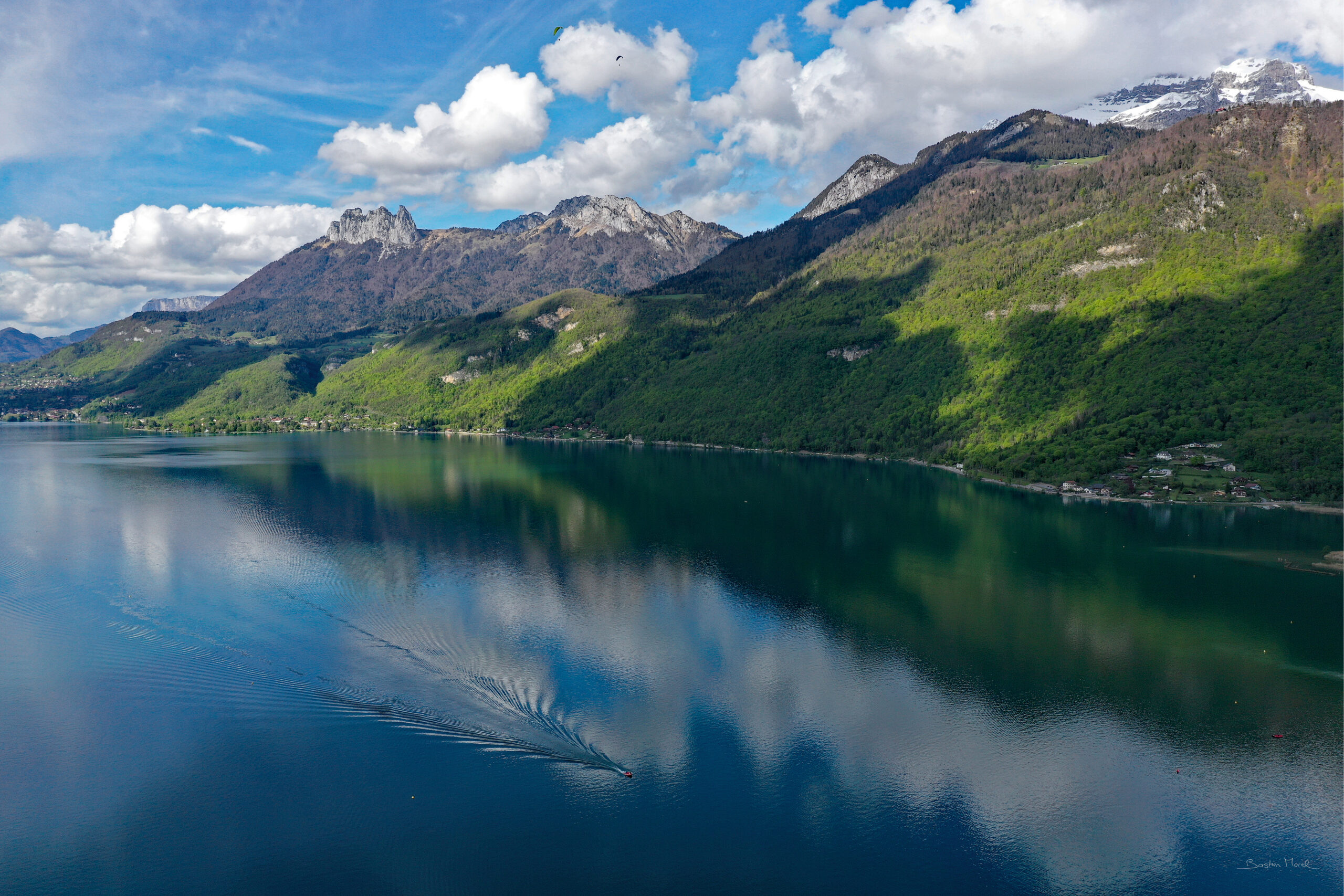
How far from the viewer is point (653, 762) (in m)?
25.4

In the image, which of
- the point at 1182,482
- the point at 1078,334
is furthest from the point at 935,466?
the point at 1182,482

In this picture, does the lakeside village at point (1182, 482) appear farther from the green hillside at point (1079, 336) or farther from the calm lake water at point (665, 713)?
the calm lake water at point (665, 713)

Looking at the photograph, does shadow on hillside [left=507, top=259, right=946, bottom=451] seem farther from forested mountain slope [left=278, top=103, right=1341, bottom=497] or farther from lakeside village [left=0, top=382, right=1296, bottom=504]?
lakeside village [left=0, top=382, right=1296, bottom=504]

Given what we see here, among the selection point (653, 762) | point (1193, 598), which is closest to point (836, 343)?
point (1193, 598)

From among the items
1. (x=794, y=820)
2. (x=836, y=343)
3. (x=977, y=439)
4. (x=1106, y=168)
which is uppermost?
(x=1106, y=168)

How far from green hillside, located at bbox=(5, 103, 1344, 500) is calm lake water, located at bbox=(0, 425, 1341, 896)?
32263mm

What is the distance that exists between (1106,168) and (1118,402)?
99.2 meters

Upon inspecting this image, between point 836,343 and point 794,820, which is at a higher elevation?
point 836,343

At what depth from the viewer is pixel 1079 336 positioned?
372ft

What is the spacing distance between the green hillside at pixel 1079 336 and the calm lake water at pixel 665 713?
32263 millimetres

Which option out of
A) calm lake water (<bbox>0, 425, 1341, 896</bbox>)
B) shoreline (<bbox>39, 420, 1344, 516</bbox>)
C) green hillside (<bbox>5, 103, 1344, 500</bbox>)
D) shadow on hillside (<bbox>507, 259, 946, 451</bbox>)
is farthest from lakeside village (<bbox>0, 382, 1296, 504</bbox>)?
shadow on hillside (<bbox>507, 259, 946, 451</bbox>)

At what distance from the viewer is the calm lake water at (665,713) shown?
2097 cm

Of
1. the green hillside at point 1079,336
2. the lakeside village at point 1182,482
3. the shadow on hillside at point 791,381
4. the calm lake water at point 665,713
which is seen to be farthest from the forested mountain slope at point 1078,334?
the calm lake water at point 665,713

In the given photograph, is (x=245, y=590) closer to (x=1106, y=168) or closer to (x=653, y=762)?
(x=653, y=762)
